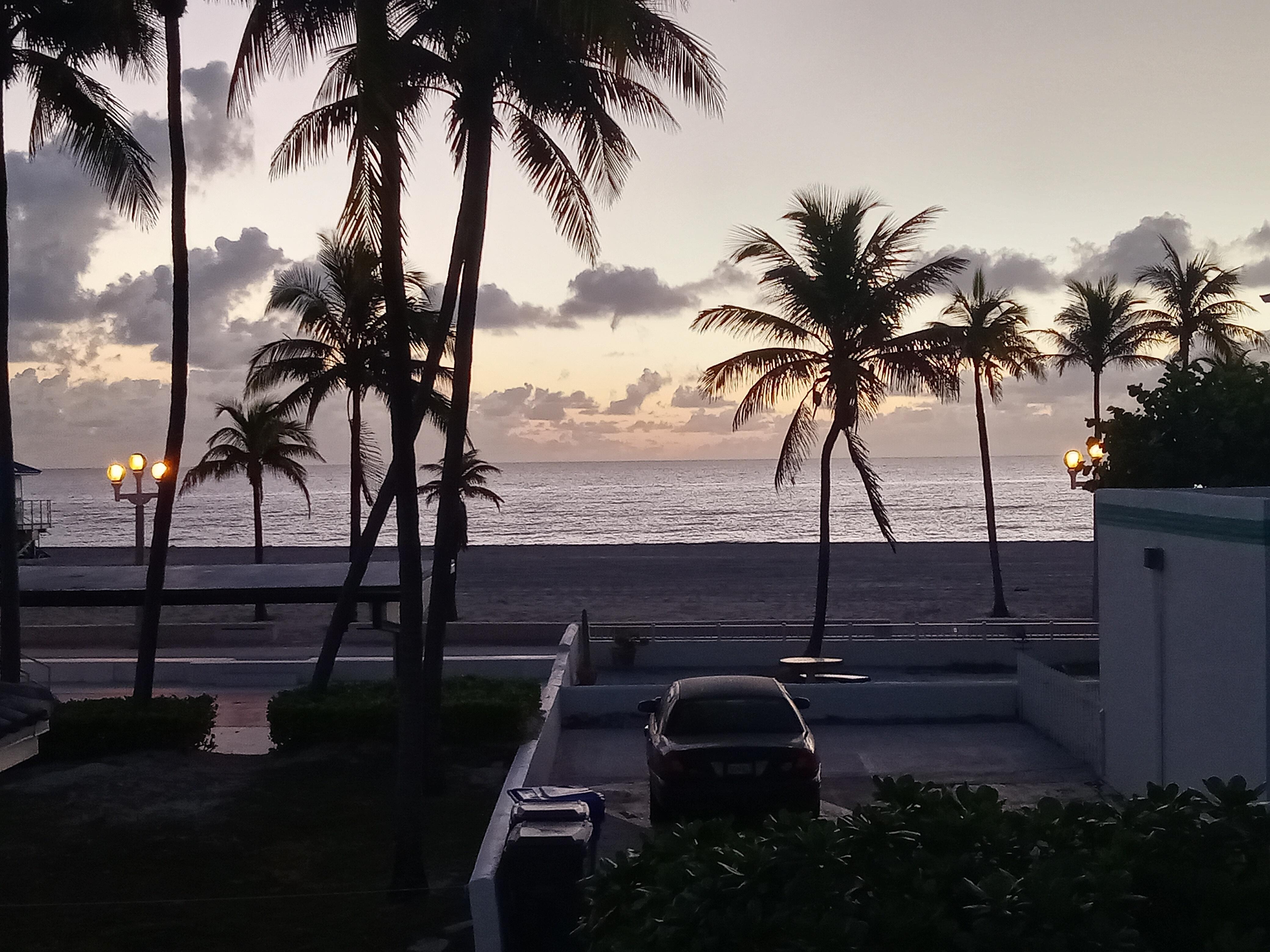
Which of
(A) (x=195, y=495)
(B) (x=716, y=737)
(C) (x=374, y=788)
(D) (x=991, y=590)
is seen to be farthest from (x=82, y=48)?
(A) (x=195, y=495)

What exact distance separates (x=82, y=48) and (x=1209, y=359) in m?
17.0

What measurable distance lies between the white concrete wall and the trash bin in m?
5.49

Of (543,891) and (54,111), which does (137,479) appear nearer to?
(54,111)

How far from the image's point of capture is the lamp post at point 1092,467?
20234 millimetres

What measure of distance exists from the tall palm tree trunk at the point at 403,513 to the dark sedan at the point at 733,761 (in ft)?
A: 8.15

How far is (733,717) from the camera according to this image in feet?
36.6

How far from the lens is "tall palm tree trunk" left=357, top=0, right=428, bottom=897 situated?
9.28 m

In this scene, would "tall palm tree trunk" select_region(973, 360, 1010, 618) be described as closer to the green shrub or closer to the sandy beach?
the sandy beach

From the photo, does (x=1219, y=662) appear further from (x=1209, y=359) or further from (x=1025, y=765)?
(x=1209, y=359)

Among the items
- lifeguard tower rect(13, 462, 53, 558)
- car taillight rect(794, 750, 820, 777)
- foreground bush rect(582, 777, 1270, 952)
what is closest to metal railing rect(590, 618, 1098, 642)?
car taillight rect(794, 750, 820, 777)

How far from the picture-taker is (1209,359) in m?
17.1

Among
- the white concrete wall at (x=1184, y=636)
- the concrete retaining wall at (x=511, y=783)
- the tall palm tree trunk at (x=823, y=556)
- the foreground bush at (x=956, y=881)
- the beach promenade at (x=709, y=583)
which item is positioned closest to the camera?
the foreground bush at (x=956, y=881)

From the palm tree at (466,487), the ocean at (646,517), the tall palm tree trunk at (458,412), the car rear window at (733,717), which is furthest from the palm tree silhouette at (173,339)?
the ocean at (646,517)

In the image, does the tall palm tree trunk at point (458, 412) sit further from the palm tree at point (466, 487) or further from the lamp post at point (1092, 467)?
the palm tree at point (466, 487)
